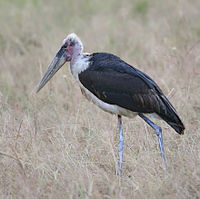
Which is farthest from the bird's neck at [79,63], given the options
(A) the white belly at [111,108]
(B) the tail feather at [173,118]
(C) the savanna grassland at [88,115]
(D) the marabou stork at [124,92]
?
(B) the tail feather at [173,118]

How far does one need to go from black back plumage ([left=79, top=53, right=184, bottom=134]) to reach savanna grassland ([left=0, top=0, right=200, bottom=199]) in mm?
325

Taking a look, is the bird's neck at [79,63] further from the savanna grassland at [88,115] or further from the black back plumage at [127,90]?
the savanna grassland at [88,115]

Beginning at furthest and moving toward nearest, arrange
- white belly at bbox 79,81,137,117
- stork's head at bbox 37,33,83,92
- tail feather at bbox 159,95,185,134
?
1. stork's head at bbox 37,33,83,92
2. white belly at bbox 79,81,137,117
3. tail feather at bbox 159,95,185,134

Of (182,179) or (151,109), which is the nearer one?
(182,179)

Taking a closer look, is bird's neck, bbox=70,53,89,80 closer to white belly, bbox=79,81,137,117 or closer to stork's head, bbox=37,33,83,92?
stork's head, bbox=37,33,83,92

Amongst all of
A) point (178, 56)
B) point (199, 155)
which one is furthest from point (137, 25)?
point (199, 155)

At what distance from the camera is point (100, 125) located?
5.13m

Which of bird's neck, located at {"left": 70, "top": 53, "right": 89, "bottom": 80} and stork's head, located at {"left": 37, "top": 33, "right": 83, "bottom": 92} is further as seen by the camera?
stork's head, located at {"left": 37, "top": 33, "right": 83, "bottom": 92}

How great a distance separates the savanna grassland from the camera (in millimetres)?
3865

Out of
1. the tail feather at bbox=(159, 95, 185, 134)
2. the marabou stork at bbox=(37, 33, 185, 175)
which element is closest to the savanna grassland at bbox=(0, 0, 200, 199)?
the tail feather at bbox=(159, 95, 185, 134)

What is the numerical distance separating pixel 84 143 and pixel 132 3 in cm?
624

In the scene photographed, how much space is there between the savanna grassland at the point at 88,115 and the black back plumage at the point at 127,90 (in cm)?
33

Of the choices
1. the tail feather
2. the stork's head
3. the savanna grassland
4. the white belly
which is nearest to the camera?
the savanna grassland

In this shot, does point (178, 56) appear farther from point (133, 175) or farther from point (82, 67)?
point (133, 175)
